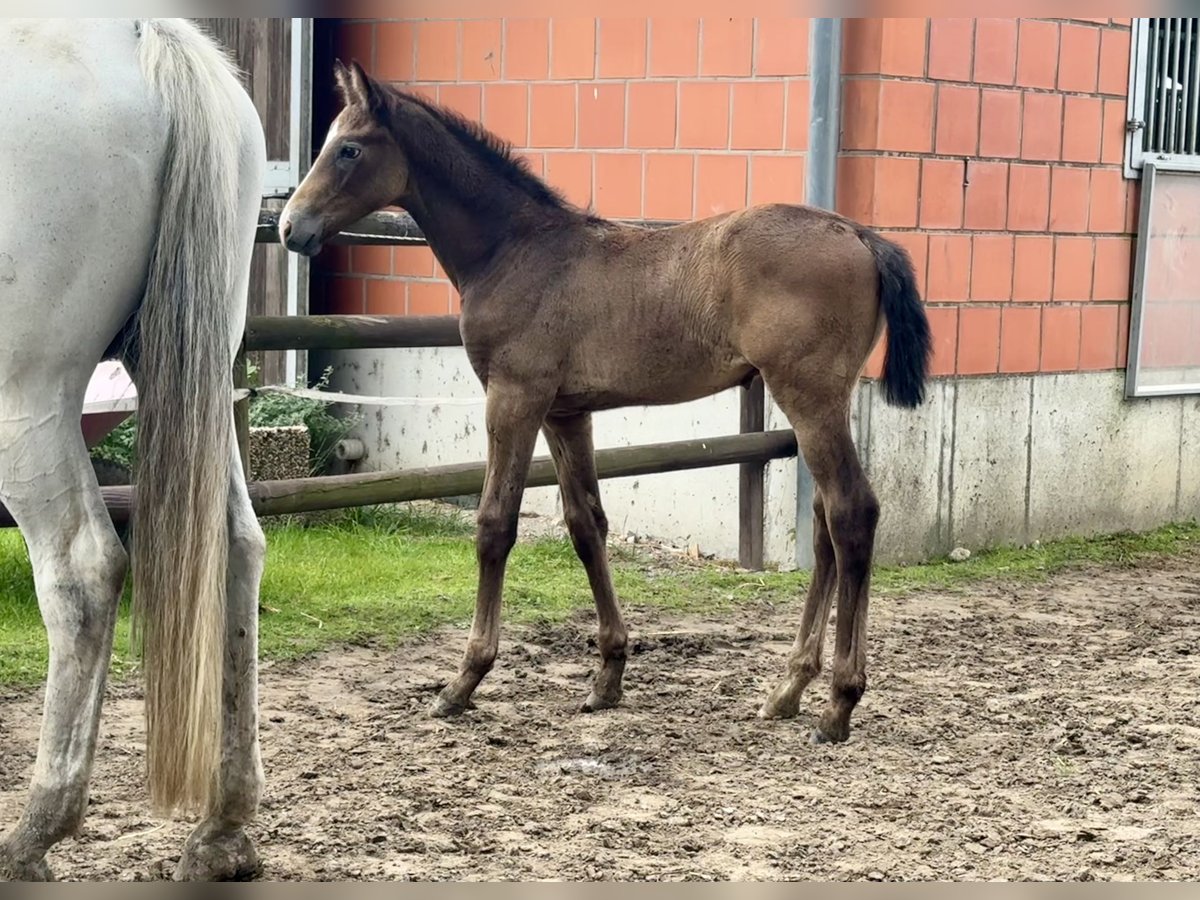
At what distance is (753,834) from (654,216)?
4117 mm

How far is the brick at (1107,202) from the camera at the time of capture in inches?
297

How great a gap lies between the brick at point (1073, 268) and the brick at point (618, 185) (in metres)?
1.99

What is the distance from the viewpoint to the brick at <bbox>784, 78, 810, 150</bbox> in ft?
21.8

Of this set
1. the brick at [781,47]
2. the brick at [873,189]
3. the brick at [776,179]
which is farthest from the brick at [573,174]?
the brick at [873,189]

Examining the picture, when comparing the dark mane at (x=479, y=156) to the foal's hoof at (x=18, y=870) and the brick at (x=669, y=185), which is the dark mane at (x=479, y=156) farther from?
the foal's hoof at (x=18, y=870)

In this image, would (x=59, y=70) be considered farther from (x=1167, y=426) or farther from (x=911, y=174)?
(x=1167, y=426)

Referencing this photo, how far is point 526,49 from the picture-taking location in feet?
25.0

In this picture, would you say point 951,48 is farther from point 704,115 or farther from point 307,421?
point 307,421

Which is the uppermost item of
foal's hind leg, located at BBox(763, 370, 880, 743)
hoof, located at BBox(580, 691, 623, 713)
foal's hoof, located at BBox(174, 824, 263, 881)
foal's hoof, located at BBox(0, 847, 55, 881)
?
foal's hind leg, located at BBox(763, 370, 880, 743)

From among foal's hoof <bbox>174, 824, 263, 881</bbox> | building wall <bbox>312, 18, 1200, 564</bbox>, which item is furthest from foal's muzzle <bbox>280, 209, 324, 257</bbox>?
building wall <bbox>312, 18, 1200, 564</bbox>

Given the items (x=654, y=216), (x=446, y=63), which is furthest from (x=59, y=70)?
(x=446, y=63)

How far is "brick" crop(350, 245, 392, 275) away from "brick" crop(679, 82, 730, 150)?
6.27 feet

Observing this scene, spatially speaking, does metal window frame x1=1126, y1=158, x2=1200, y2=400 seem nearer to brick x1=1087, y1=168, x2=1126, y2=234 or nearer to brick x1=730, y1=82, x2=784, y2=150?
brick x1=1087, y1=168, x2=1126, y2=234

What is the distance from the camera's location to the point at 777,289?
441cm
